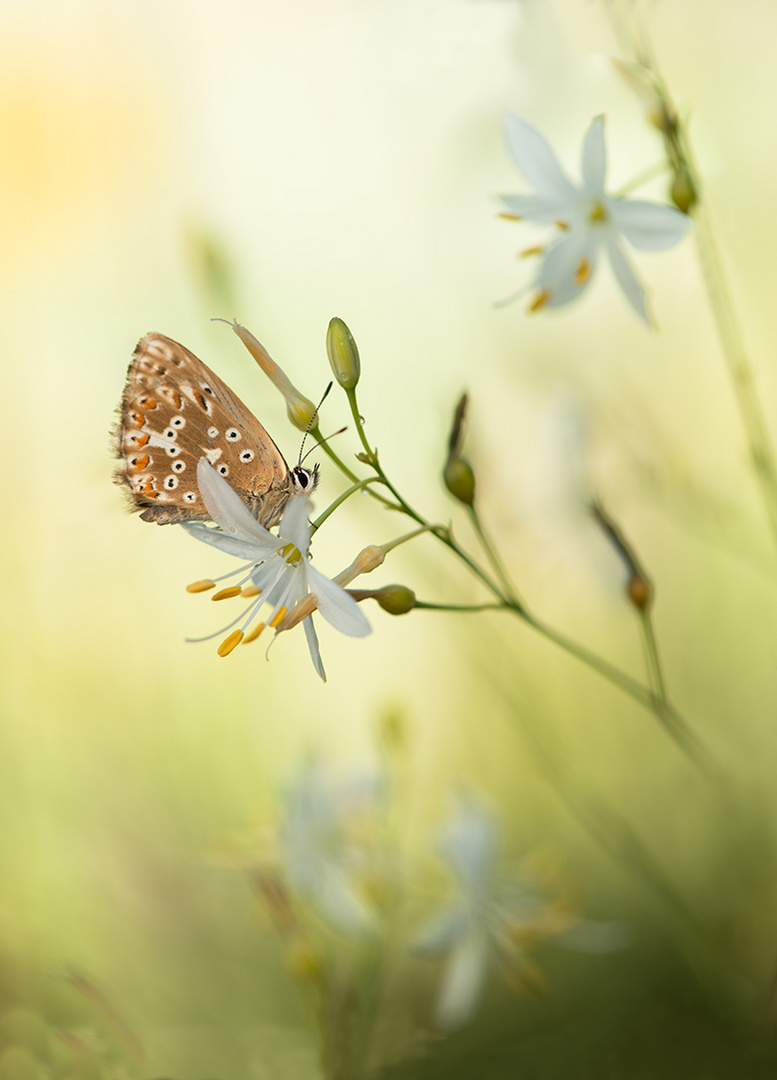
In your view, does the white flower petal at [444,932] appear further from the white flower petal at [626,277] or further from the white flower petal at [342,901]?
the white flower petal at [626,277]

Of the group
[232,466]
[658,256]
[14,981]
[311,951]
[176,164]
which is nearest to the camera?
[232,466]

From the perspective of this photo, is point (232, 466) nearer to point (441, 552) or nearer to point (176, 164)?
point (441, 552)

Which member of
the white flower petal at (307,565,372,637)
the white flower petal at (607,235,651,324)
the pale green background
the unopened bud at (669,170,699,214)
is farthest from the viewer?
the pale green background

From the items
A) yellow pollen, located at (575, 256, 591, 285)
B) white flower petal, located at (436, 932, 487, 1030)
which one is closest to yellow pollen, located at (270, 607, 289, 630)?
yellow pollen, located at (575, 256, 591, 285)

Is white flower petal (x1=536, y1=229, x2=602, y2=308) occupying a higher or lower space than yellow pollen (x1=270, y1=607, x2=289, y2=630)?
higher

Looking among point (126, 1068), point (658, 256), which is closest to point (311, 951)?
point (126, 1068)

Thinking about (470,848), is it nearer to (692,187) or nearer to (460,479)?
(460,479)

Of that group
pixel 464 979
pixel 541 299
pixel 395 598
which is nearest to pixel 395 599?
pixel 395 598

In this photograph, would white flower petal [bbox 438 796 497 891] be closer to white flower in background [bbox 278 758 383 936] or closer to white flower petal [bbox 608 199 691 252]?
white flower in background [bbox 278 758 383 936]
